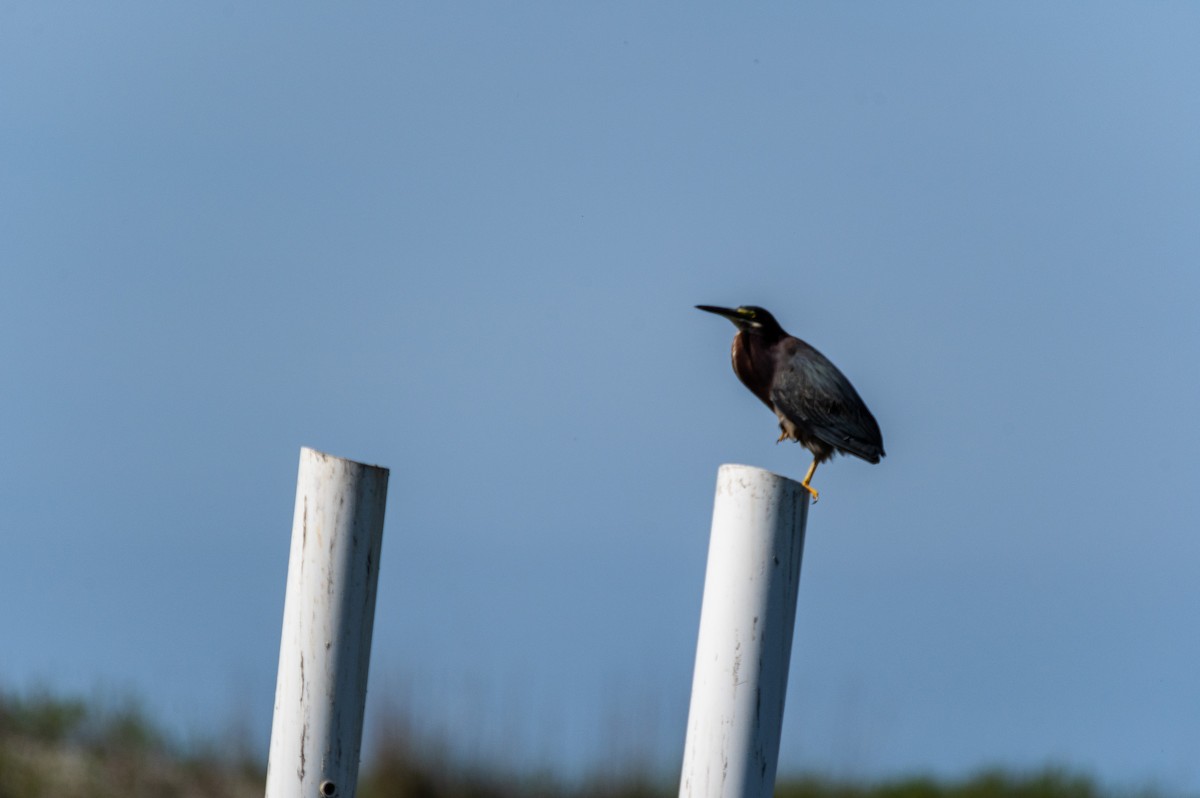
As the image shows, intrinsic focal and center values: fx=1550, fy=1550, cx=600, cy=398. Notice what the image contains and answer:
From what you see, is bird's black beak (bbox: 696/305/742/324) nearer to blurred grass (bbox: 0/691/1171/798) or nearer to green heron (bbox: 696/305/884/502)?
green heron (bbox: 696/305/884/502)

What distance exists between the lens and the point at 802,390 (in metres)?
7.65

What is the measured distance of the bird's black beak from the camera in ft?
26.6

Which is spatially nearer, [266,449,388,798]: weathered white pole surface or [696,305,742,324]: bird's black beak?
[266,449,388,798]: weathered white pole surface

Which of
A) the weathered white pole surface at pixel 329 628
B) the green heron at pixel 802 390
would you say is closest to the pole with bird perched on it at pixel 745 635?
the weathered white pole surface at pixel 329 628

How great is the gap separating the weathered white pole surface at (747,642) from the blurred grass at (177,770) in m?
6.10

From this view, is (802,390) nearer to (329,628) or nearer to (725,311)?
(725,311)

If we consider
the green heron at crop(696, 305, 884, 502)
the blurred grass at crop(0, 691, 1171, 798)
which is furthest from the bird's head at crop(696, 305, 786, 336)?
the blurred grass at crop(0, 691, 1171, 798)

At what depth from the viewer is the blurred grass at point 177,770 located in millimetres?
9469

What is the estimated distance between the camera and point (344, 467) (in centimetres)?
369

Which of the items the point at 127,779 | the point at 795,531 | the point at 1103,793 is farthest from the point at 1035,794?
the point at 795,531

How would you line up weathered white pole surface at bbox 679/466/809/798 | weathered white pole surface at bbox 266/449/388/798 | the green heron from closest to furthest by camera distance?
weathered white pole surface at bbox 679/466/809/798 → weathered white pole surface at bbox 266/449/388/798 → the green heron

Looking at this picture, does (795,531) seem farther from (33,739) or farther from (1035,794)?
(1035,794)

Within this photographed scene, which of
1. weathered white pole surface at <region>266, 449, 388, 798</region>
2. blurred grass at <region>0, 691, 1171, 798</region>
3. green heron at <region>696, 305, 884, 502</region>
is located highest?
green heron at <region>696, 305, 884, 502</region>

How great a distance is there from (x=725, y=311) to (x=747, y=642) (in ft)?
15.6
